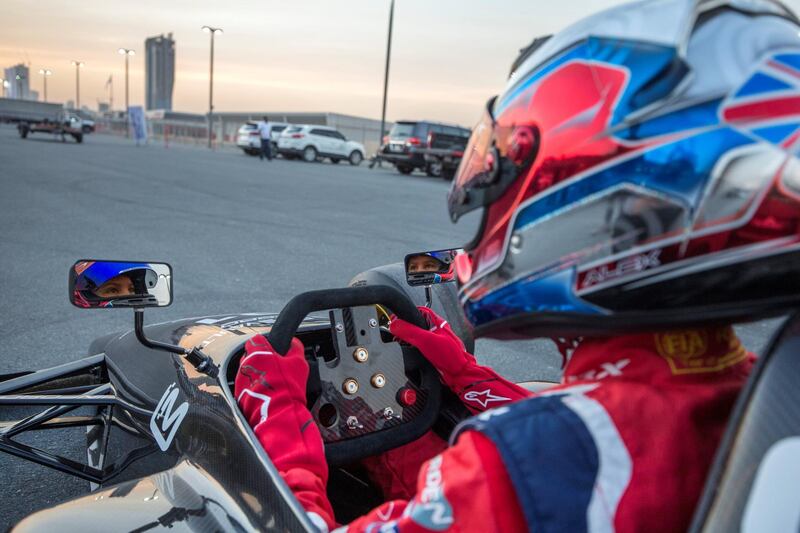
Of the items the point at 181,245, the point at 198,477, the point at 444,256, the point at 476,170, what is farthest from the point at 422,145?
the point at 476,170

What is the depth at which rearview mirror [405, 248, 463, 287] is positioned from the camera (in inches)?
100

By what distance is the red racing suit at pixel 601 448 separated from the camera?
0.96m

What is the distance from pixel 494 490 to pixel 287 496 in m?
0.56

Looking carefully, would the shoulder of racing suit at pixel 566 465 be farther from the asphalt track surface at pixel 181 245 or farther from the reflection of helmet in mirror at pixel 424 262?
the asphalt track surface at pixel 181 245

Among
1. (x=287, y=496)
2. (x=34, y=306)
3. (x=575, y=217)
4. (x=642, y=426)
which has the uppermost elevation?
(x=575, y=217)

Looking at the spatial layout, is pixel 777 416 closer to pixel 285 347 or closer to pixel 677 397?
pixel 677 397

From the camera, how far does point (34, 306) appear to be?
492 centimetres

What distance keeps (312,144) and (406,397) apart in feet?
85.4

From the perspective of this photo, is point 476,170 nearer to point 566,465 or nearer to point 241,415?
point 566,465

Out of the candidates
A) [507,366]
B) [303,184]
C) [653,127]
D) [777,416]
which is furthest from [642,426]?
[303,184]

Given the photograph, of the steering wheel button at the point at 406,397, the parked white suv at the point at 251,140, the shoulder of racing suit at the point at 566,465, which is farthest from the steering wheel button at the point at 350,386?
the parked white suv at the point at 251,140

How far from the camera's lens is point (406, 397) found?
2098 mm

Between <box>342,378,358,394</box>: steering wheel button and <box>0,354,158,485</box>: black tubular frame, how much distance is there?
0.69m

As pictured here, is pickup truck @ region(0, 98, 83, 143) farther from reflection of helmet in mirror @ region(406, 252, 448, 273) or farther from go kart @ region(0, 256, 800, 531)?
reflection of helmet in mirror @ region(406, 252, 448, 273)
